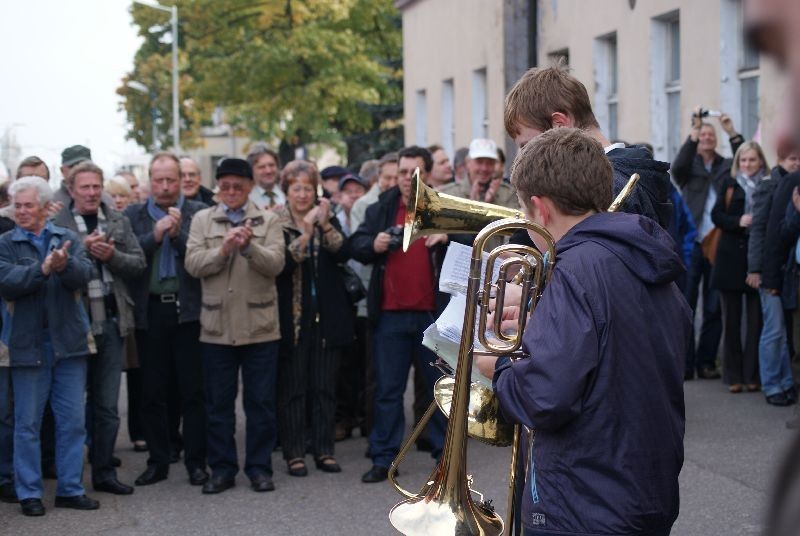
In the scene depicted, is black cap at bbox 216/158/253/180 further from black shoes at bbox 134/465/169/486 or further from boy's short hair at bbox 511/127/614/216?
boy's short hair at bbox 511/127/614/216

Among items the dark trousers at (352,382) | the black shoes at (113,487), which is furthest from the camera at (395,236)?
the black shoes at (113,487)

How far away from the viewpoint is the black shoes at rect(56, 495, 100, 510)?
7250 mm

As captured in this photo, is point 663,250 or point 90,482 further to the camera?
point 90,482

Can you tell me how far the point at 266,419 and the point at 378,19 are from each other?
100 feet

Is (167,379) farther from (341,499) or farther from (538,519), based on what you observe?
(538,519)

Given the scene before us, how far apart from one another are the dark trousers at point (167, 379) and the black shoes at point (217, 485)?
1.06 feet

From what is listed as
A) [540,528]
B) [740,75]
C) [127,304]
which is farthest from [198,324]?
[740,75]

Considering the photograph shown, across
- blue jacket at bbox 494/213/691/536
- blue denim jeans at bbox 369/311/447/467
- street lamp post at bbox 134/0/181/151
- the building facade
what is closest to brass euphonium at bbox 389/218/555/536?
blue jacket at bbox 494/213/691/536

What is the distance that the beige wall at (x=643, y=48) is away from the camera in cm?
1233

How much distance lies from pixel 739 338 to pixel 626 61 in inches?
203

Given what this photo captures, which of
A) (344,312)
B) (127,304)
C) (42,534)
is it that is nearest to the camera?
(42,534)

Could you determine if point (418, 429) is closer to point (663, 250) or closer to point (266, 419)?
point (663, 250)

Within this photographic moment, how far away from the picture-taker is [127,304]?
778cm

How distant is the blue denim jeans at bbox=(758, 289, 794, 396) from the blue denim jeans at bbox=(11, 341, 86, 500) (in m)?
5.67
